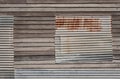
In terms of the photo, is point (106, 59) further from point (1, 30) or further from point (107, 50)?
point (1, 30)

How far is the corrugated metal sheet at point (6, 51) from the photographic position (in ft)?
17.3

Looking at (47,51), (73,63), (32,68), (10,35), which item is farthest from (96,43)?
(10,35)

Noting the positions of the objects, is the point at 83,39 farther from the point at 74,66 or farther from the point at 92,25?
the point at 74,66

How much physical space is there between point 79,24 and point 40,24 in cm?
91

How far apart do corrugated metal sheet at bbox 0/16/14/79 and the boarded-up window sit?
1066 millimetres

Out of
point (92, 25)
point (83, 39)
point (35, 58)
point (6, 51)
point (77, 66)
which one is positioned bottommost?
point (77, 66)

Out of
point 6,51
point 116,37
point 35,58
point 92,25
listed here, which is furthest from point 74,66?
point 6,51

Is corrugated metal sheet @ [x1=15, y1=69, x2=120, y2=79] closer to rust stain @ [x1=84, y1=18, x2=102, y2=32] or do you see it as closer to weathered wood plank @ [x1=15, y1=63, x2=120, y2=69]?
weathered wood plank @ [x1=15, y1=63, x2=120, y2=69]

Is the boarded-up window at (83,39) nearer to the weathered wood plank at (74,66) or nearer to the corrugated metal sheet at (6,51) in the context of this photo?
the weathered wood plank at (74,66)

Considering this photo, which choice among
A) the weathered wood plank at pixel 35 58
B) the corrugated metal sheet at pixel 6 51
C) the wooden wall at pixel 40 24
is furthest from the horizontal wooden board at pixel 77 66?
the corrugated metal sheet at pixel 6 51

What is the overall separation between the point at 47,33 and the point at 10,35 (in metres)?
0.85

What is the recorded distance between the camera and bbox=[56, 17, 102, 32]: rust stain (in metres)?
5.34

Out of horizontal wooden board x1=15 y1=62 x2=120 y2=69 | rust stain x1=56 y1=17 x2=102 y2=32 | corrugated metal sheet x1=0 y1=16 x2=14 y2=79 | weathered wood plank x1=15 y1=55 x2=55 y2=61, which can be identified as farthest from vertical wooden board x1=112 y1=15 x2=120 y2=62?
corrugated metal sheet x1=0 y1=16 x2=14 y2=79

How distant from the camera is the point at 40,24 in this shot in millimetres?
5328
